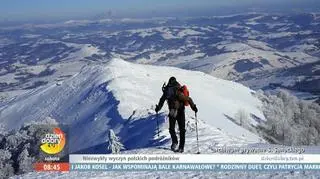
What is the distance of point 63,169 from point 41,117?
85.7m

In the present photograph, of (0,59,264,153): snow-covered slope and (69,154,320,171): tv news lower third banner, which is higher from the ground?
(69,154,320,171): tv news lower third banner

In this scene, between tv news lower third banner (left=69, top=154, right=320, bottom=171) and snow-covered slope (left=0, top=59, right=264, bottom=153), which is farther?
snow-covered slope (left=0, top=59, right=264, bottom=153)

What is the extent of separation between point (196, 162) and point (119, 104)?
61.7 m

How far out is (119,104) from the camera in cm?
8356

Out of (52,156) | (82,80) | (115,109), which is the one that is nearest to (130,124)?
(115,109)

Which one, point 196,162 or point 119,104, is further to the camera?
point 119,104

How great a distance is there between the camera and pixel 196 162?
22359mm

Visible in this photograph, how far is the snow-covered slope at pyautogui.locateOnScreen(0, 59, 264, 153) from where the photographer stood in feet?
218

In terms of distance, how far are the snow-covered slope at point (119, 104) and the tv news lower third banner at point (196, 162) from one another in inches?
976

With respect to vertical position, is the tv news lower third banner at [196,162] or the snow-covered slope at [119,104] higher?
the tv news lower third banner at [196,162]

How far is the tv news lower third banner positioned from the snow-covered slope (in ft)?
81.3

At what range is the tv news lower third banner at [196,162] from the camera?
2114cm

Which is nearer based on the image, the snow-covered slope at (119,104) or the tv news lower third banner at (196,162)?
the tv news lower third banner at (196,162)

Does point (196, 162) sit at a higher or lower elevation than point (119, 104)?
higher
